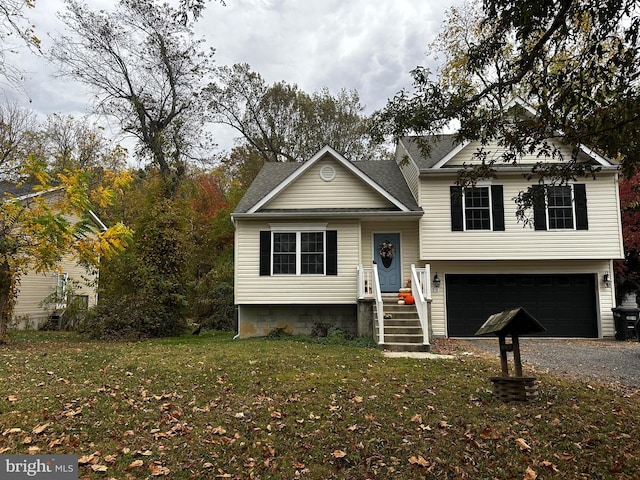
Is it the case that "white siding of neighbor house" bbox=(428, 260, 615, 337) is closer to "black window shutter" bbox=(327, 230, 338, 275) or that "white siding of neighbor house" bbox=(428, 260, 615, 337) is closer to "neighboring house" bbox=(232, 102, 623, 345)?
"neighboring house" bbox=(232, 102, 623, 345)

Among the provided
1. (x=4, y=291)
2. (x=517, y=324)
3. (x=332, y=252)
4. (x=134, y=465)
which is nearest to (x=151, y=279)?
(x=4, y=291)

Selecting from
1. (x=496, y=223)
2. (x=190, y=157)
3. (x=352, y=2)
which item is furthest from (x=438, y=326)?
(x=190, y=157)

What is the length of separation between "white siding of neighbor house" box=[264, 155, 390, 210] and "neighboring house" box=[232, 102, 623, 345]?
0.03 meters

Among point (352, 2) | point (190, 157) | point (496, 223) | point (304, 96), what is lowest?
point (496, 223)

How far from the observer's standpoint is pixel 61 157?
26.6 meters

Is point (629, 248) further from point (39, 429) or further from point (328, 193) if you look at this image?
point (39, 429)

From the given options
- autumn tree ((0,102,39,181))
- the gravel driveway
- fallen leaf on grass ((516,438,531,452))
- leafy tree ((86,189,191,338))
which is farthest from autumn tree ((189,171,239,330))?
fallen leaf on grass ((516,438,531,452))

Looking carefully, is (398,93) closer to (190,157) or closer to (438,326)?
→ (438,326)

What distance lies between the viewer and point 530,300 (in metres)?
14.6

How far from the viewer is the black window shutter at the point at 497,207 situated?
14.2 meters

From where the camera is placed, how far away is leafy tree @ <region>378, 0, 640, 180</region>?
4.88 metres

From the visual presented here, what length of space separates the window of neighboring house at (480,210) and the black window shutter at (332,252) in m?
3.78

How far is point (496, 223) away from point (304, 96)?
18291mm

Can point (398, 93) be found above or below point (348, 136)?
below
